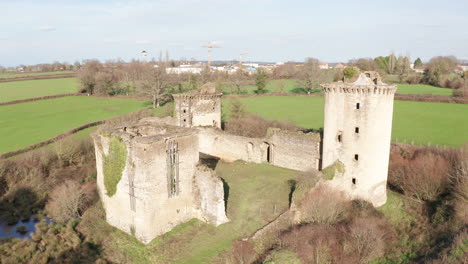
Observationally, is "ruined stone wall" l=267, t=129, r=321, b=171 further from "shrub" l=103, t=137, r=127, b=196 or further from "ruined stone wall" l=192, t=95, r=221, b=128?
"shrub" l=103, t=137, r=127, b=196

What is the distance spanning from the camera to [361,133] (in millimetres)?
16609

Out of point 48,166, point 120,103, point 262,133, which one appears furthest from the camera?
point 120,103

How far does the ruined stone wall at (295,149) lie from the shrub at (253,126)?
9.36 metres

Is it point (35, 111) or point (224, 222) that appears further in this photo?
point (35, 111)

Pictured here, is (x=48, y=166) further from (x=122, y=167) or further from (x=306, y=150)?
(x=306, y=150)

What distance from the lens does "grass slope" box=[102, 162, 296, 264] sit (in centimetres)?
1328

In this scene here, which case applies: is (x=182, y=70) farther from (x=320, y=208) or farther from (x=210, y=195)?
(x=320, y=208)

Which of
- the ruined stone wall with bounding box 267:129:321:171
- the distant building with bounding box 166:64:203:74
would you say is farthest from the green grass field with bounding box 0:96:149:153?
the ruined stone wall with bounding box 267:129:321:171

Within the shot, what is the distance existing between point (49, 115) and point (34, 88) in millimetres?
20580

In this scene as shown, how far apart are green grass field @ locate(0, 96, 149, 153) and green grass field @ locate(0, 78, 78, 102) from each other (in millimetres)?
4294

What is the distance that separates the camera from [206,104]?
2534 centimetres

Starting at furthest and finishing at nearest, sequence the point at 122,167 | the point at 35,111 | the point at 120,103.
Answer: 1. the point at 120,103
2. the point at 35,111
3. the point at 122,167

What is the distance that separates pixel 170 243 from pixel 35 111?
32.7 m

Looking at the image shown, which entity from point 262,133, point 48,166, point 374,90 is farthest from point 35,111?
point 374,90
